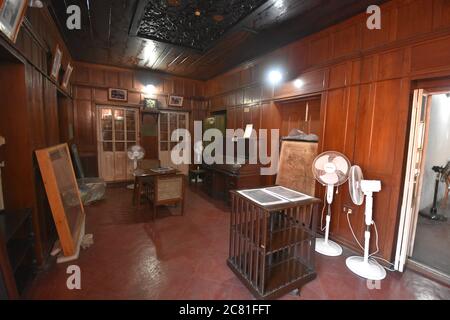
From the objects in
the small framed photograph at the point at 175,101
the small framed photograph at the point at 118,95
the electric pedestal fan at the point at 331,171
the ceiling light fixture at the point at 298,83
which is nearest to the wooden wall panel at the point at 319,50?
the ceiling light fixture at the point at 298,83

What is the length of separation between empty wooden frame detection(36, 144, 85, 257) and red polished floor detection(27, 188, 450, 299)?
0.88 feet

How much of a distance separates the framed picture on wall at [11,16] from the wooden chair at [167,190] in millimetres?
2313

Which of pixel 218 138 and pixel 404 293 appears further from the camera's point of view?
pixel 218 138

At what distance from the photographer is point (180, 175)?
12.1ft

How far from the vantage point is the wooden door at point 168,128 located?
6.26 m

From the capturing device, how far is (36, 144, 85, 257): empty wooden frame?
2.24 meters

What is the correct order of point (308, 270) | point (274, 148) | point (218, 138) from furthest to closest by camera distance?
point (218, 138) → point (274, 148) → point (308, 270)

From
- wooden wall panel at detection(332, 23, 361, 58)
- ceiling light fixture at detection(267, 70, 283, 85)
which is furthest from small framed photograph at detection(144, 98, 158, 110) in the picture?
wooden wall panel at detection(332, 23, 361, 58)

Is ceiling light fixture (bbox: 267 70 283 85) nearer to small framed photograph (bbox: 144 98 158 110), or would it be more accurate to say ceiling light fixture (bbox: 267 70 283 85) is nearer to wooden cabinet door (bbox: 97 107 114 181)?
small framed photograph (bbox: 144 98 158 110)

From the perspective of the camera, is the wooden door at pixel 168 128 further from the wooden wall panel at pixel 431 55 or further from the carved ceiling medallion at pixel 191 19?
the wooden wall panel at pixel 431 55

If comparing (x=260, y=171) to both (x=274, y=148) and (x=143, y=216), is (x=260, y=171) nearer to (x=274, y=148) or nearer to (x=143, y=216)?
(x=274, y=148)

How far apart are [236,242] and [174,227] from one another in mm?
1362

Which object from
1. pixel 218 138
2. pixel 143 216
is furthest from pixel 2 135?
pixel 218 138

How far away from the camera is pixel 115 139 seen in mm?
5660
